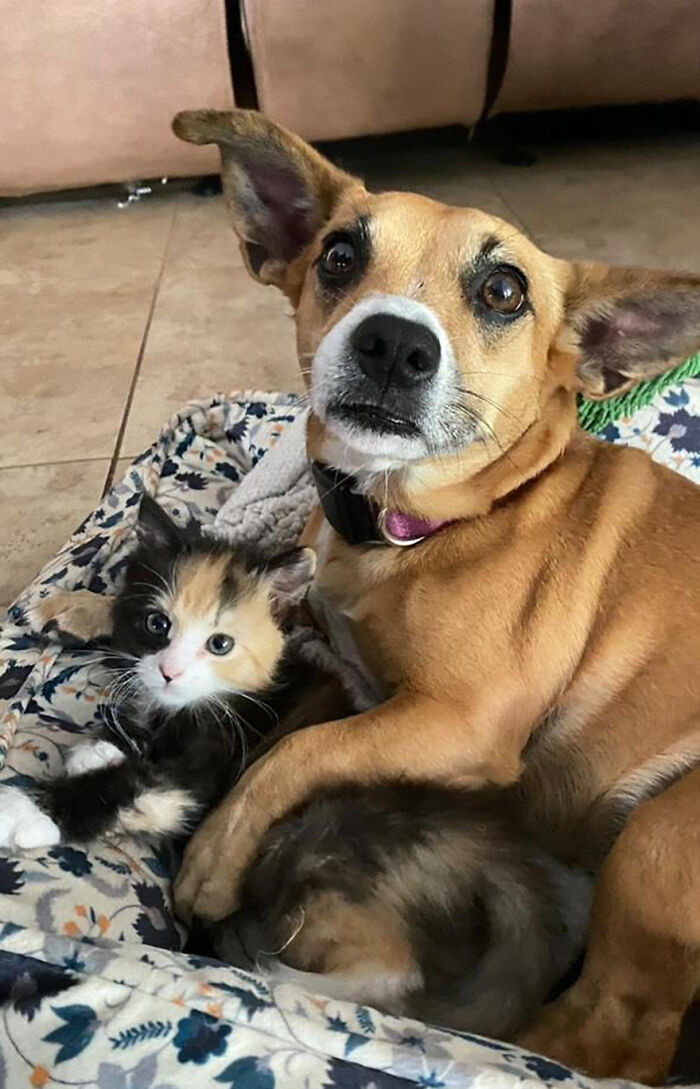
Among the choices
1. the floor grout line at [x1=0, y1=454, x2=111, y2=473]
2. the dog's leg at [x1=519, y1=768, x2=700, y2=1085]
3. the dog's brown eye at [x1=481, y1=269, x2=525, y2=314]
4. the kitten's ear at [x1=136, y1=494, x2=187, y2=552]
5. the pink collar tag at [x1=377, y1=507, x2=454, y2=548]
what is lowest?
the floor grout line at [x1=0, y1=454, x2=111, y2=473]

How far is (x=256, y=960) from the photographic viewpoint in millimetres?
1194

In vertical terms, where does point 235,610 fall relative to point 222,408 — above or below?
above

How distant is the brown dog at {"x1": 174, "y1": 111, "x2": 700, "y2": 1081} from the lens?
3.79 ft

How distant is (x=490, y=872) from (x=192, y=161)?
3.13 metres

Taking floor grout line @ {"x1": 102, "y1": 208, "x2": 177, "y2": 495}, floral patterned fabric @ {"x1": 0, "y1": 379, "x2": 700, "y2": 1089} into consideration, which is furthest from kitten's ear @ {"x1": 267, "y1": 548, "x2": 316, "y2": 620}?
floor grout line @ {"x1": 102, "y1": 208, "x2": 177, "y2": 495}

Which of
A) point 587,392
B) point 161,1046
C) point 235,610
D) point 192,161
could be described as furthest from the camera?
point 192,161

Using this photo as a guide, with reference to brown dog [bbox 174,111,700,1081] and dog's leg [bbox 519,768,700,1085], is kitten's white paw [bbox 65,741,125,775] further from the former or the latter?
dog's leg [bbox 519,768,700,1085]

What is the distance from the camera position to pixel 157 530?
137cm

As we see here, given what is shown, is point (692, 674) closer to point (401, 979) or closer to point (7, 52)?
point (401, 979)

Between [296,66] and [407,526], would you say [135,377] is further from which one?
[407,526]

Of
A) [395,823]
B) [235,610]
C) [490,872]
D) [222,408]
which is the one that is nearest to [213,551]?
[235,610]

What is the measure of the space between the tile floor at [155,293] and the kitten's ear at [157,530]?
0.75 m

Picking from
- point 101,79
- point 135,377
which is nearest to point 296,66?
point 101,79

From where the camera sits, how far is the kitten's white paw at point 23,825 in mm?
1160
